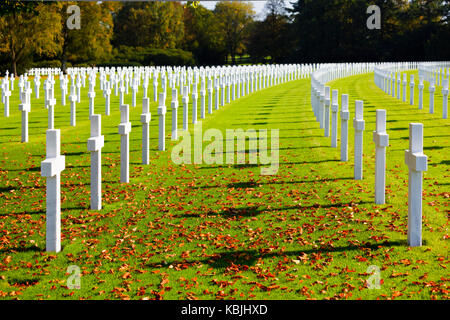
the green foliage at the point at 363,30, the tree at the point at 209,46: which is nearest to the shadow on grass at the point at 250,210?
the tree at the point at 209,46

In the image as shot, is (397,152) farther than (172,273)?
Yes

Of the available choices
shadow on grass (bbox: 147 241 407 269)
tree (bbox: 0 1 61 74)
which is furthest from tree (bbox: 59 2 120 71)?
shadow on grass (bbox: 147 241 407 269)

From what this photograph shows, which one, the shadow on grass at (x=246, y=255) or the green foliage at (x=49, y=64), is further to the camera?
the green foliage at (x=49, y=64)

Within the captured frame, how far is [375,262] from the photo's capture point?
7.43 m

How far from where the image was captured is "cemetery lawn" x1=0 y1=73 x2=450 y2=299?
673 cm

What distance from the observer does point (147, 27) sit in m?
100

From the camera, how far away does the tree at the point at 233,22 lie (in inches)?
4065

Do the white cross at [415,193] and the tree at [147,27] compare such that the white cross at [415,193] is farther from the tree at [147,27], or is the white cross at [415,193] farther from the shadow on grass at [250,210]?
the tree at [147,27]

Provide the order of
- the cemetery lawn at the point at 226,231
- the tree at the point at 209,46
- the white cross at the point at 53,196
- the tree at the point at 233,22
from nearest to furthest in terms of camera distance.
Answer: the cemetery lawn at the point at 226,231 < the white cross at the point at 53,196 < the tree at the point at 209,46 < the tree at the point at 233,22

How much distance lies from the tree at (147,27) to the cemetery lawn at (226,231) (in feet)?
281

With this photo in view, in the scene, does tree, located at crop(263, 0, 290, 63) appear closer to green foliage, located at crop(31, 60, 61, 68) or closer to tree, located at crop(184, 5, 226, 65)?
tree, located at crop(184, 5, 226, 65)

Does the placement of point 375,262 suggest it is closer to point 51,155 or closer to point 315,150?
point 51,155
